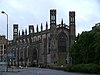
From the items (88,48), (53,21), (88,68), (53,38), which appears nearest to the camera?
(88,68)

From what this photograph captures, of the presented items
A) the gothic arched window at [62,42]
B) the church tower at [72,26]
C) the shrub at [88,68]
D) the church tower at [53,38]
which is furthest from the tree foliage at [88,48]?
the church tower at [72,26]

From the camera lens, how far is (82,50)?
91.4 meters

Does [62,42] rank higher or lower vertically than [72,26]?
lower

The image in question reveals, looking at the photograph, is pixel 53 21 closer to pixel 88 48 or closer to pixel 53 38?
pixel 53 38

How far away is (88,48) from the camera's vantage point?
86.0 m

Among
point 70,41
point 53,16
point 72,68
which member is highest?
point 53,16

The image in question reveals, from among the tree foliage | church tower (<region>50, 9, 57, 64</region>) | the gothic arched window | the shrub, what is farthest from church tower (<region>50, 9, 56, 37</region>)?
the shrub

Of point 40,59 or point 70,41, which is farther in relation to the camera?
point 40,59

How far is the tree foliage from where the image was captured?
7888 centimetres

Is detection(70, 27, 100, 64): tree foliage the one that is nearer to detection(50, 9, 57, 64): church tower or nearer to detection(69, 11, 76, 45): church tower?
detection(50, 9, 57, 64): church tower

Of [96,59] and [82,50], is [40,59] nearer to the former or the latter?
[82,50]

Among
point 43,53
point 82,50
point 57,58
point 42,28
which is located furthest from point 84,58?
point 42,28

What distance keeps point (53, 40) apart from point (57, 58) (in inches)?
386

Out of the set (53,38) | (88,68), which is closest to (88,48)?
(88,68)
